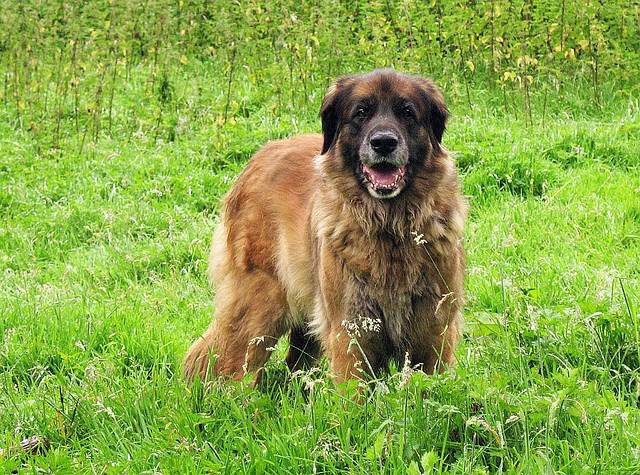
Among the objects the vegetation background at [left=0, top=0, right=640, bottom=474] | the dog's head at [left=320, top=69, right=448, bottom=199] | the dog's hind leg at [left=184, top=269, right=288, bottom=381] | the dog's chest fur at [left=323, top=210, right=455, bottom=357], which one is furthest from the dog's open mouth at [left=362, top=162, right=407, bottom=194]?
the dog's hind leg at [left=184, top=269, right=288, bottom=381]

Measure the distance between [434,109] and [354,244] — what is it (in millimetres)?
775

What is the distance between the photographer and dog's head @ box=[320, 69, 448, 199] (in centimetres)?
392

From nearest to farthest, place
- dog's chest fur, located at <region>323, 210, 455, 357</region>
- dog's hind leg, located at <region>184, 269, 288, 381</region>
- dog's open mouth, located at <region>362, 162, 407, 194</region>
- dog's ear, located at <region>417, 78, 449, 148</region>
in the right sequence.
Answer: dog's chest fur, located at <region>323, 210, 455, 357</region> < dog's open mouth, located at <region>362, 162, 407, 194</region> < dog's ear, located at <region>417, 78, 449, 148</region> < dog's hind leg, located at <region>184, 269, 288, 381</region>

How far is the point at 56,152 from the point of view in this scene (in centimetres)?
839

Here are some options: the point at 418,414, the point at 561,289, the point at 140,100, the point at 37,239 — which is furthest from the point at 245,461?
the point at 140,100

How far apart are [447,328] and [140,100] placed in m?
6.51

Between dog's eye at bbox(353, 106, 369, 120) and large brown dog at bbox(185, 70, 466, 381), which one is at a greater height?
dog's eye at bbox(353, 106, 369, 120)

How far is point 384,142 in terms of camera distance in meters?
3.85

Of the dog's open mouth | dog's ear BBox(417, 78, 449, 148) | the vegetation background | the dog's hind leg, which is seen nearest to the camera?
the vegetation background

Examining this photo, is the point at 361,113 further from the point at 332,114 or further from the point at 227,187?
the point at 227,187

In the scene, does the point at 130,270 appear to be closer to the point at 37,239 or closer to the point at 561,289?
the point at 37,239

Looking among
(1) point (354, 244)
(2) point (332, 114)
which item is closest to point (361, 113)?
(2) point (332, 114)

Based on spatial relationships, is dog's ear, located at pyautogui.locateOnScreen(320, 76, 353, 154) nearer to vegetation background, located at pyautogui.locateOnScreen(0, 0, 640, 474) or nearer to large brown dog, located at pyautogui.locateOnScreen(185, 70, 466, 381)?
large brown dog, located at pyautogui.locateOnScreen(185, 70, 466, 381)

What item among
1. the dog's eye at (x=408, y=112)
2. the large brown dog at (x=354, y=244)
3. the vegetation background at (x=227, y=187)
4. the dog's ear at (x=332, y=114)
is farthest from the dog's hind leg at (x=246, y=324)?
the dog's eye at (x=408, y=112)
